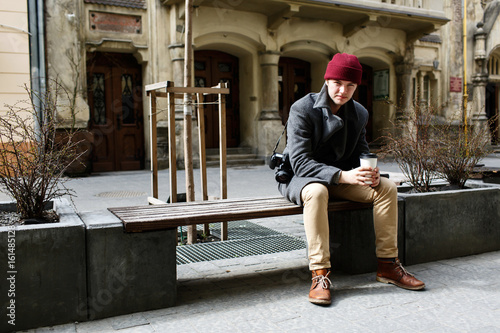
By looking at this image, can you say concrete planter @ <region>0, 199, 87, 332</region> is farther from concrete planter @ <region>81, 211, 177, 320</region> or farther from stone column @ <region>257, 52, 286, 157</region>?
stone column @ <region>257, 52, 286, 157</region>

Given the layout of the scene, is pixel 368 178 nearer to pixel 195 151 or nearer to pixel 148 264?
pixel 148 264

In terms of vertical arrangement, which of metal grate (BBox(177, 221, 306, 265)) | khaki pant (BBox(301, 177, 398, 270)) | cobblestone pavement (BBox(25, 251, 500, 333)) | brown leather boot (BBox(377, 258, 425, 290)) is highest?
khaki pant (BBox(301, 177, 398, 270))

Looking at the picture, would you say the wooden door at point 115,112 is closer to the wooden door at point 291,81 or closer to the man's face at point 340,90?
the wooden door at point 291,81

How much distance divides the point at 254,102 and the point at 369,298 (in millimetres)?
11564

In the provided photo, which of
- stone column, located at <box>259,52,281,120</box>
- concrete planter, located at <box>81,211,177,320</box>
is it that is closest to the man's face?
concrete planter, located at <box>81,211,177,320</box>

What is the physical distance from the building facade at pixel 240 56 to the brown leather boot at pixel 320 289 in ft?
27.3

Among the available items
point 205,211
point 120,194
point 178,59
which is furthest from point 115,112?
point 205,211

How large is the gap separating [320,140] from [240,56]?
11587 mm

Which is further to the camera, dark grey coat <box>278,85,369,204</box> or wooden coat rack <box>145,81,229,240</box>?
wooden coat rack <box>145,81,229,240</box>

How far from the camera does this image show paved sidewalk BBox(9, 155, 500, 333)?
8.75 ft

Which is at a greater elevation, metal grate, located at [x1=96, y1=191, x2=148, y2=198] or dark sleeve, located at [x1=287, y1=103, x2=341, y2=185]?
dark sleeve, located at [x1=287, y1=103, x2=341, y2=185]

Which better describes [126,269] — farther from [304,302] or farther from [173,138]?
[173,138]

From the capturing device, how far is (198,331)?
2605 millimetres

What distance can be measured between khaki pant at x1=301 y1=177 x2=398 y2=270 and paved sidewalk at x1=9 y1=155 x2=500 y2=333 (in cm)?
26
